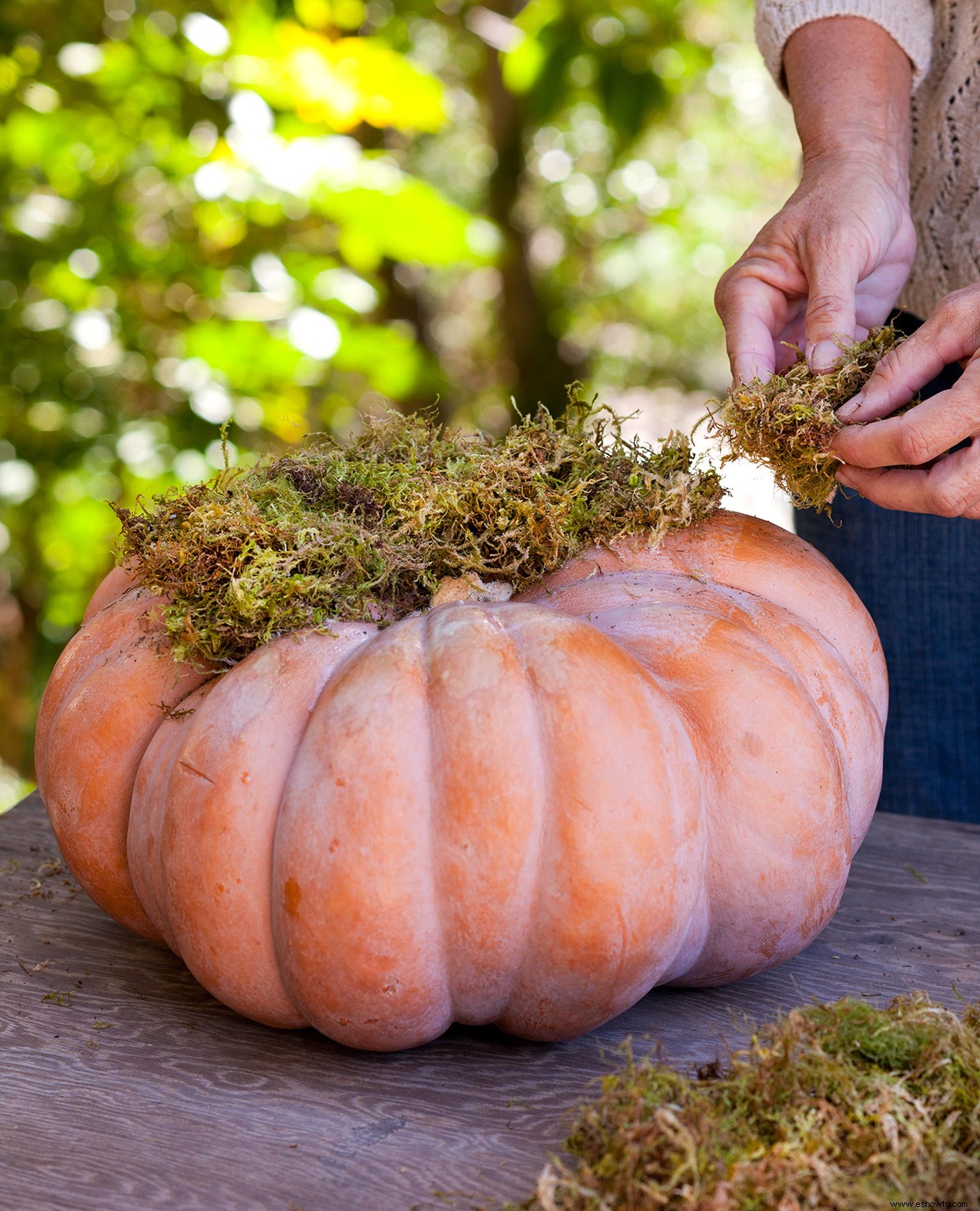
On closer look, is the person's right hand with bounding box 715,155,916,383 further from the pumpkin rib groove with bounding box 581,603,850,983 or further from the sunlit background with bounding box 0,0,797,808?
the sunlit background with bounding box 0,0,797,808

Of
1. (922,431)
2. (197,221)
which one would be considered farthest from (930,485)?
(197,221)

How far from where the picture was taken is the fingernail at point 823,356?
118cm

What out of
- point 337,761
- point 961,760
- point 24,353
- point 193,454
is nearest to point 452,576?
point 337,761

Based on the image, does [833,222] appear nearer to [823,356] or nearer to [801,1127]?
[823,356]

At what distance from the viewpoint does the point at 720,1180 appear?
730mm

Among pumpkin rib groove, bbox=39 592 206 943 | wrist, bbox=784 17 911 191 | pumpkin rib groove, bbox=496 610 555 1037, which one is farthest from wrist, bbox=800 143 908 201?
pumpkin rib groove, bbox=39 592 206 943

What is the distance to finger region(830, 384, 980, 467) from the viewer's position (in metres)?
1.08

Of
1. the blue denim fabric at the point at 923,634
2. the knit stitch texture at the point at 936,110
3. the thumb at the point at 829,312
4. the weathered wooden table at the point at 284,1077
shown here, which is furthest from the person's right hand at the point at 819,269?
the weathered wooden table at the point at 284,1077

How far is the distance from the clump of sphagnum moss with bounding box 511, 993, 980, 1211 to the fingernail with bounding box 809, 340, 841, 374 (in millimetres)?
631

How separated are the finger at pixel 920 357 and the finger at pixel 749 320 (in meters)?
0.13

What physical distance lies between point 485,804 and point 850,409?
556 millimetres

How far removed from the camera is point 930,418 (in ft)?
3.58

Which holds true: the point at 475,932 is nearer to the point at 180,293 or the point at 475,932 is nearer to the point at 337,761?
the point at 337,761

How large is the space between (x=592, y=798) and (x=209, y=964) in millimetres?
377
